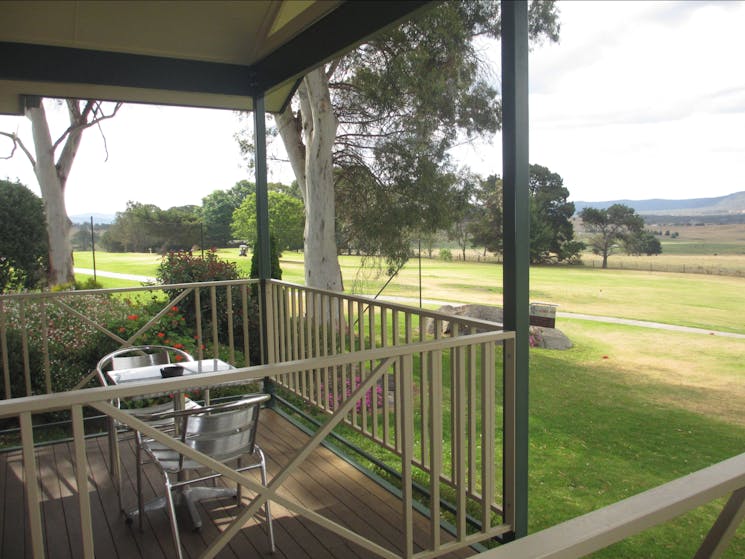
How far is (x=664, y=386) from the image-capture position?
30.3ft

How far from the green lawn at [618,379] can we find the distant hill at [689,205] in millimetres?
1040

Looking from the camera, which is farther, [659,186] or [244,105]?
[659,186]

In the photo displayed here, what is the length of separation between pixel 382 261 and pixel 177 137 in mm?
5288

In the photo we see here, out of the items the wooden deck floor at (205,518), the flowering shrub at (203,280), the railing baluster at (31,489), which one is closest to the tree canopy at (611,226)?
the flowering shrub at (203,280)

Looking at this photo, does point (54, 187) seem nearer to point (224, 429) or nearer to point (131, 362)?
point (131, 362)

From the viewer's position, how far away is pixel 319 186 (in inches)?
412

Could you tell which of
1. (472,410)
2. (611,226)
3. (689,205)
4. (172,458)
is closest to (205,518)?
(172,458)

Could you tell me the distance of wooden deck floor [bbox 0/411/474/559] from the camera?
2637 mm

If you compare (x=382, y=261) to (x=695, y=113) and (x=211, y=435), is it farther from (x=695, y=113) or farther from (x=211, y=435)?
(x=211, y=435)

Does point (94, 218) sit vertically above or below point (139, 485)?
above

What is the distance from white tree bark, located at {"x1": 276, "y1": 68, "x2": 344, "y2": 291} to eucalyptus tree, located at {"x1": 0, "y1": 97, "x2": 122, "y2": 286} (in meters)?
3.97

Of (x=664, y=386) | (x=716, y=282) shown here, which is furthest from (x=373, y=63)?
(x=664, y=386)

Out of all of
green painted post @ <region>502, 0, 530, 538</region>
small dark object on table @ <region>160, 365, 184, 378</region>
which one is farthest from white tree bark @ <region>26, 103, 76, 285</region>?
green painted post @ <region>502, 0, 530, 538</region>

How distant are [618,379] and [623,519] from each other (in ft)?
32.4
